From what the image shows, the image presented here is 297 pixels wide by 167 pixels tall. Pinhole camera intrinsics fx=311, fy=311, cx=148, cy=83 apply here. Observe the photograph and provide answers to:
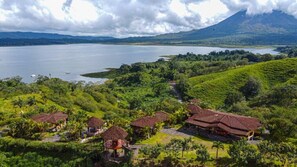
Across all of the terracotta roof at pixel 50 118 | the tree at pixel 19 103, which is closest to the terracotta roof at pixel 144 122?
the terracotta roof at pixel 50 118

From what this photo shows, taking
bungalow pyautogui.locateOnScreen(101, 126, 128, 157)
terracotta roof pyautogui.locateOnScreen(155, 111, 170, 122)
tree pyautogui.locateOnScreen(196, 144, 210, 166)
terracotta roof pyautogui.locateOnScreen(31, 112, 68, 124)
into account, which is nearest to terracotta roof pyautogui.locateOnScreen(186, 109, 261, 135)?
terracotta roof pyautogui.locateOnScreen(155, 111, 170, 122)

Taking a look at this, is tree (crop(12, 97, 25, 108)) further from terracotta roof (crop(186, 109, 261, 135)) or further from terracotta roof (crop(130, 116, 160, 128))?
terracotta roof (crop(186, 109, 261, 135))

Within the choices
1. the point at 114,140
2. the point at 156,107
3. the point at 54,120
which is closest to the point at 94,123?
the point at 54,120

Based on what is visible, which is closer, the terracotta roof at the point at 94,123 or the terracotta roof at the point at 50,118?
the terracotta roof at the point at 94,123

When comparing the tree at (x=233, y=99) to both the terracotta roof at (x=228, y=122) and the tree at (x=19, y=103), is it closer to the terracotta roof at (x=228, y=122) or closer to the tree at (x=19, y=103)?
the terracotta roof at (x=228, y=122)

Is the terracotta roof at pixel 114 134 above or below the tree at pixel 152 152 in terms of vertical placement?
above

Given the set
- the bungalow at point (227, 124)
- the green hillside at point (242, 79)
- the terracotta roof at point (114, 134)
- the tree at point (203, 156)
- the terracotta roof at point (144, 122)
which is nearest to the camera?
the tree at point (203, 156)

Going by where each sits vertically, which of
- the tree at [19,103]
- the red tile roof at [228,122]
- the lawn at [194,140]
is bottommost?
the tree at [19,103]
